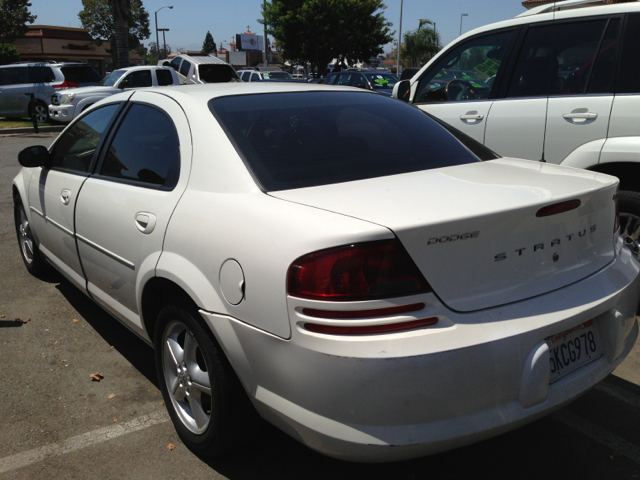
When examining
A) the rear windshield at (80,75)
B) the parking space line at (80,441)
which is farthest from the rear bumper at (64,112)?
the parking space line at (80,441)

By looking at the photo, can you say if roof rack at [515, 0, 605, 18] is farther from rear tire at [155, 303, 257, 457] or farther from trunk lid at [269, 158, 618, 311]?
rear tire at [155, 303, 257, 457]

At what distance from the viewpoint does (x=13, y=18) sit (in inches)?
1715

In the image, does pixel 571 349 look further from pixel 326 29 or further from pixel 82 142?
pixel 326 29

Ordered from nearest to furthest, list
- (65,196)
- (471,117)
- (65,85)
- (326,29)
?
(65,196) < (471,117) < (65,85) < (326,29)

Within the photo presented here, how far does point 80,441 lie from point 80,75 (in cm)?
2015

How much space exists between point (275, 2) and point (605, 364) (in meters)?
45.4

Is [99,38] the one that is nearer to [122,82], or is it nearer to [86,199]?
[122,82]

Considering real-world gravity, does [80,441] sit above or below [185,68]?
below

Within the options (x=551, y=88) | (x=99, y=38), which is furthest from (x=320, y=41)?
(x=551, y=88)

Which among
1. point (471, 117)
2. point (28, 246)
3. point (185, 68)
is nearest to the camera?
point (471, 117)

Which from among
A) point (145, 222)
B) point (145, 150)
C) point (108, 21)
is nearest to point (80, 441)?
point (145, 222)

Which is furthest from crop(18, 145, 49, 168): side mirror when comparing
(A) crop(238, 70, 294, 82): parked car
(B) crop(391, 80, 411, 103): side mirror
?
(A) crop(238, 70, 294, 82): parked car

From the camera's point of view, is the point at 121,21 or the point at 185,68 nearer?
the point at 185,68

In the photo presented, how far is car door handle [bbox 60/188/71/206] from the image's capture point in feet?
11.8
